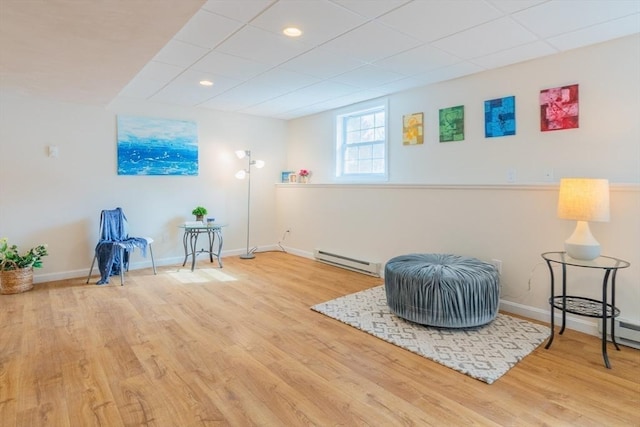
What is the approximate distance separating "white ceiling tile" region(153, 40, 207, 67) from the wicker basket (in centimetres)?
261

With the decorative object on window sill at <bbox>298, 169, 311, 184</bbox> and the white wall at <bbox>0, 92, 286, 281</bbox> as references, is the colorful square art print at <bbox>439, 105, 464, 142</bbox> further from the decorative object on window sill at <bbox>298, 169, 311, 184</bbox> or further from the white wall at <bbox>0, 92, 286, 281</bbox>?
the white wall at <bbox>0, 92, 286, 281</bbox>

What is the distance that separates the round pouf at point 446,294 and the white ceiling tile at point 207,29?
2241 mm

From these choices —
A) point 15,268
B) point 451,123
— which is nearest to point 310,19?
point 451,123

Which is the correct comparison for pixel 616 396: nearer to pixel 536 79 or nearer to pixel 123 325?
pixel 536 79

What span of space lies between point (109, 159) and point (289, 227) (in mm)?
2707

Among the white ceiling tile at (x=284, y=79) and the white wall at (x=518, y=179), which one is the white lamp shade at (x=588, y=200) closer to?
the white wall at (x=518, y=179)

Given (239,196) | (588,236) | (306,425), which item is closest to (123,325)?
(306,425)

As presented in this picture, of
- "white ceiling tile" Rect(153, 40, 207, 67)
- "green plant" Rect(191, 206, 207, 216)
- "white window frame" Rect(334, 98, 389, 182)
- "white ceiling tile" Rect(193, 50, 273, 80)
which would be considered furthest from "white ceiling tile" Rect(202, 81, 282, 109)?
"green plant" Rect(191, 206, 207, 216)

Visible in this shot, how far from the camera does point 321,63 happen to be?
3240mm

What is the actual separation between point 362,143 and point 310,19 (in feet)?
A: 8.48

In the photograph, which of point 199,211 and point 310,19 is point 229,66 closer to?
point 310,19

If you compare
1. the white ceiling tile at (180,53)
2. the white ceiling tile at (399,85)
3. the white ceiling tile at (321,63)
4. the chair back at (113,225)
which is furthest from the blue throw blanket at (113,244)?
the white ceiling tile at (399,85)

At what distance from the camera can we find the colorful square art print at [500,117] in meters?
3.25

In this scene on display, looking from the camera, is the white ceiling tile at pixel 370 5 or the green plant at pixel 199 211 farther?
the green plant at pixel 199 211
